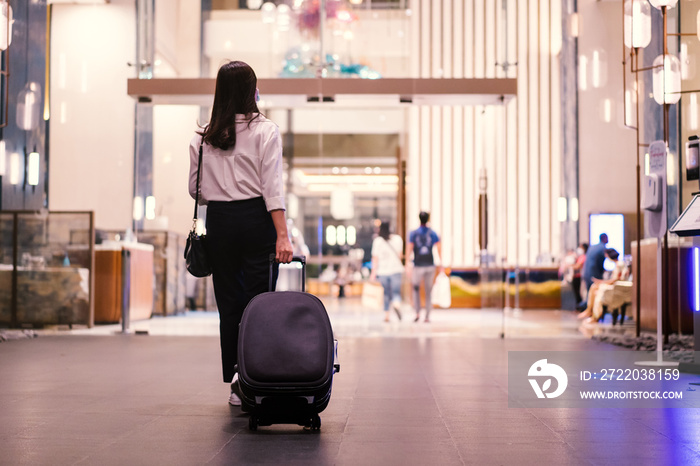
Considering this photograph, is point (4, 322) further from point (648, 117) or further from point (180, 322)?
point (648, 117)

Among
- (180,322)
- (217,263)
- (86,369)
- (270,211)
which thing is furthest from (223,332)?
(180,322)

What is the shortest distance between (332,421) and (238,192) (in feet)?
3.44

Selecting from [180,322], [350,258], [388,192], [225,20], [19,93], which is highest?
[225,20]

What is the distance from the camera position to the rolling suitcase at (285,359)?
10.9ft

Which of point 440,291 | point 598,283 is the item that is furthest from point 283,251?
point 598,283

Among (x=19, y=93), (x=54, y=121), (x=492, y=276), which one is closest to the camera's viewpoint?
(x=19, y=93)

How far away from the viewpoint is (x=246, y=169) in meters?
3.78

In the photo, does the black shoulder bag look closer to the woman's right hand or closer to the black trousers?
the black trousers

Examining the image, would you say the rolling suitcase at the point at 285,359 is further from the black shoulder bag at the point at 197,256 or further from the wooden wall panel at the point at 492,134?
the wooden wall panel at the point at 492,134

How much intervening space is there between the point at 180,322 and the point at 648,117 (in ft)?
21.5

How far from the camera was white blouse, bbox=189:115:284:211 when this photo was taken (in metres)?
3.73

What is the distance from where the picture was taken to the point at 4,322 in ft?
31.0

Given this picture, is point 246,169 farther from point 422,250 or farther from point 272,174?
point 422,250

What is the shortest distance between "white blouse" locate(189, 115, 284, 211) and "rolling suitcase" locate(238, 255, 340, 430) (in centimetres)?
51
